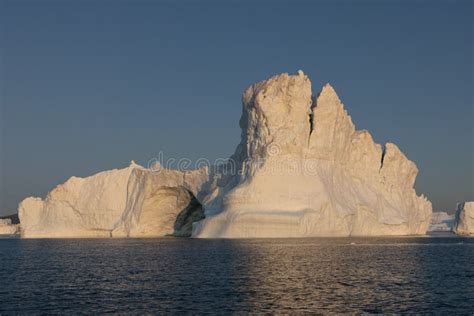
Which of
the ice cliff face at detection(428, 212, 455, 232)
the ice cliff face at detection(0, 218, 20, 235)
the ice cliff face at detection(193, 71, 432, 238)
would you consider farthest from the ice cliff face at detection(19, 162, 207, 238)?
the ice cliff face at detection(428, 212, 455, 232)

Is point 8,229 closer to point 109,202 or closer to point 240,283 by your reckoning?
point 109,202

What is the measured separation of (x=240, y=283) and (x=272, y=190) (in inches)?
1446

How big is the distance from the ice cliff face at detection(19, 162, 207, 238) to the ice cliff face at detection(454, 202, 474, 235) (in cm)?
4837

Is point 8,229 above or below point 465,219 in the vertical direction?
below

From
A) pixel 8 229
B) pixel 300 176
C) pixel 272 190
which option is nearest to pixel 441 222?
pixel 300 176

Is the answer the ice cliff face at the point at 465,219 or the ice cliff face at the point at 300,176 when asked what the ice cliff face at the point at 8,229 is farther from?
the ice cliff face at the point at 465,219

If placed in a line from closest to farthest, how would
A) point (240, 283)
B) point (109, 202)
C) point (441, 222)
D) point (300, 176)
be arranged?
point (240, 283) → point (300, 176) → point (109, 202) → point (441, 222)

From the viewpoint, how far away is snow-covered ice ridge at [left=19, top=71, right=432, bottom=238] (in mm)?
63812

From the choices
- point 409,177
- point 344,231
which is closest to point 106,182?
point 344,231

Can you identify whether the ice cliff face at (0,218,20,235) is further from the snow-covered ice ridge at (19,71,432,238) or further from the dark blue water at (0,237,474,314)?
the dark blue water at (0,237,474,314)

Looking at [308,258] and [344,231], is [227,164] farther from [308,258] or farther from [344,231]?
[308,258]

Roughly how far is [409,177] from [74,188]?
1686 inches

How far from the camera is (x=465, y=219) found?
→ 102 metres

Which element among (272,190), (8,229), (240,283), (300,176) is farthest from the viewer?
(8,229)
